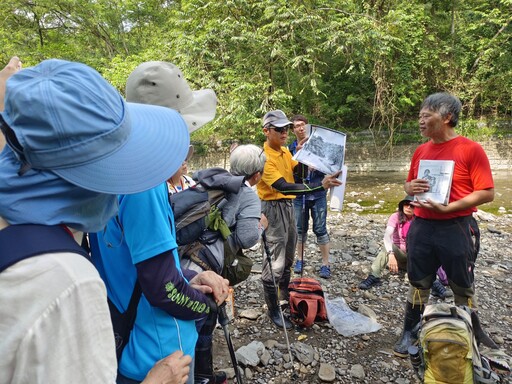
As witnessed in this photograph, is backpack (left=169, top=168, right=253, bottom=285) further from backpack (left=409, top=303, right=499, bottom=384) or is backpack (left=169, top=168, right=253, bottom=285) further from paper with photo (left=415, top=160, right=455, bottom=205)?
paper with photo (left=415, top=160, right=455, bottom=205)

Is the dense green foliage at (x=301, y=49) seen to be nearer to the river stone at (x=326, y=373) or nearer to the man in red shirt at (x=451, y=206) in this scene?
the man in red shirt at (x=451, y=206)

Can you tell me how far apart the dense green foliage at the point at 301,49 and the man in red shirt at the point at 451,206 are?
10988 mm

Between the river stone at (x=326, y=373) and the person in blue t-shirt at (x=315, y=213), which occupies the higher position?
the person in blue t-shirt at (x=315, y=213)

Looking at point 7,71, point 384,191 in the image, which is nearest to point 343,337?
point 7,71

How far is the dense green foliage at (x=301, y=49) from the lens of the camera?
1323cm

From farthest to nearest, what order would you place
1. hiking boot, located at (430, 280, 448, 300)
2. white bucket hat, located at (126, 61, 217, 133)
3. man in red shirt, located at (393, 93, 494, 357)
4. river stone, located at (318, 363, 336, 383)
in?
1. hiking boot, located at (430, 280, 448, 300)
2. river stone, located at (318, 363, 336, 383)
3. man in red shirt, located at (393, 93, 494, 357)
4. white bucket hat, located at (126, 61, 217, 133)

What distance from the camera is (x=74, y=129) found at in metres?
0.70

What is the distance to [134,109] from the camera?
3.43 ft

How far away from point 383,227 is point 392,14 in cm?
972

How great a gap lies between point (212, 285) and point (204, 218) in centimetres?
50

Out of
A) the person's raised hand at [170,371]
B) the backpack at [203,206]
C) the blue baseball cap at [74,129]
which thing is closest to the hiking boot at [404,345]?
the backpack at [203,206]

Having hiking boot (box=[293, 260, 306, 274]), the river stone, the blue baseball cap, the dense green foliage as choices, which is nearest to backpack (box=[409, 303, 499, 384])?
the river stone

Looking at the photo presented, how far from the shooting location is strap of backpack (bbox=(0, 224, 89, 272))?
625 mm

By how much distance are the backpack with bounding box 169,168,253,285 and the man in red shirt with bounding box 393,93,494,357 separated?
1779mm
